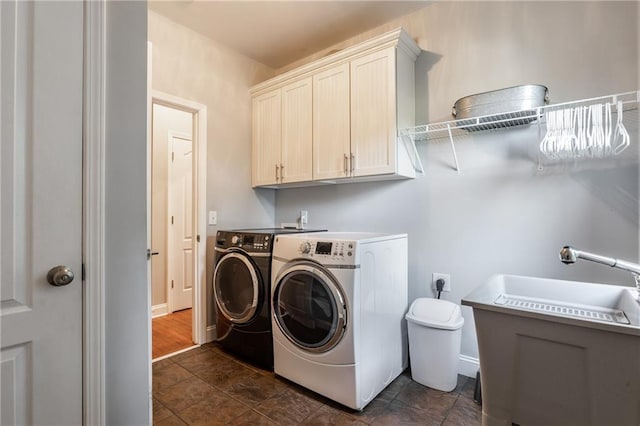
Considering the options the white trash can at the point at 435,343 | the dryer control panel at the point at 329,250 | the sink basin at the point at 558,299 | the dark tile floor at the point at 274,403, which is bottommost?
the dark tile floor at the point at 274,403

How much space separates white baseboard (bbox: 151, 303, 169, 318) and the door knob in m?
2.72

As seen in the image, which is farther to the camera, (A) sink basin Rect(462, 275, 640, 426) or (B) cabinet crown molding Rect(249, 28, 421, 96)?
(B) cabinet crown molding Rect(249, 28, 421, 96)

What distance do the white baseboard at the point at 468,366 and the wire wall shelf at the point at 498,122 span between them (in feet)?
4.22

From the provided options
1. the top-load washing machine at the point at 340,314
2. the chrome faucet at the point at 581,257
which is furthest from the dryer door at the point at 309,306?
the chrome faucet at the point at 581,257

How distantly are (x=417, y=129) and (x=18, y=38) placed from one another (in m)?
2.12

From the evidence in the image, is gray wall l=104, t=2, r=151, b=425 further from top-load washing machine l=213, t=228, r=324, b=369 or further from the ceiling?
the ceiling

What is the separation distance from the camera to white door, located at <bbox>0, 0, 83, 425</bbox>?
887 millimetres

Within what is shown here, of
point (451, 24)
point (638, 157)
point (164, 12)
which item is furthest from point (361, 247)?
point (164, 12)

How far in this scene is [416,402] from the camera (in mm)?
1829

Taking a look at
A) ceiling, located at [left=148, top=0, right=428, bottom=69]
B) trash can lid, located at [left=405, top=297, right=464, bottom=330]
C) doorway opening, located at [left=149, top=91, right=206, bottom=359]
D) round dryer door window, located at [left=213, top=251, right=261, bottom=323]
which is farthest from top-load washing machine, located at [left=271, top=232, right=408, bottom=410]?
ceiling, located at [left=148, top=0, right=428, bottom=69]

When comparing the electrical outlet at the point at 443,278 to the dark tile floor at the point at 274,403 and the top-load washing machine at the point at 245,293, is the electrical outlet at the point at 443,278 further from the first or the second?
the top-load washing machine at the point at 245,293

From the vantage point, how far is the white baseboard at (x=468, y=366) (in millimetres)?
2057

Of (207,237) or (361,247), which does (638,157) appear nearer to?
(361,247)

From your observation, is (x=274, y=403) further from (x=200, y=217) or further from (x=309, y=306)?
(x=200, y=217)
